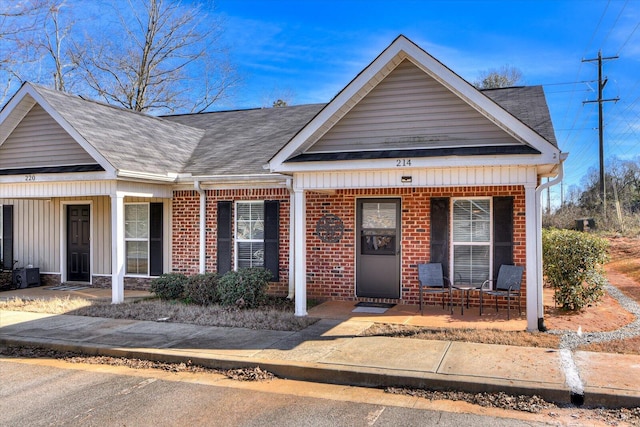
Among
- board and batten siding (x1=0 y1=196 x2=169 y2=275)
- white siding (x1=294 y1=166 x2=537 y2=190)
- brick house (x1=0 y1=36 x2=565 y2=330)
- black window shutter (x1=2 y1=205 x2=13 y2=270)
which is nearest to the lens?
white siding (x1=294 y1=166 x2=537 y2=190)

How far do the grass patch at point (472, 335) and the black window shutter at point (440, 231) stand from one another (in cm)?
217

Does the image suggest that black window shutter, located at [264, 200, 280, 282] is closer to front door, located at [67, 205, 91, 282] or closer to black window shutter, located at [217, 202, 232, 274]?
black window shutter, located at [217, 202, 232, 274]

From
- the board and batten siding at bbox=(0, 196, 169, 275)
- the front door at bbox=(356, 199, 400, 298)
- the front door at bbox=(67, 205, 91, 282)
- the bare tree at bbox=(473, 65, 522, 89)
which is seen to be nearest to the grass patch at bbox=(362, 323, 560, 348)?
the front door at bbox=(356, 199, 400, 298)

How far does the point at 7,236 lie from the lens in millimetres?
13977

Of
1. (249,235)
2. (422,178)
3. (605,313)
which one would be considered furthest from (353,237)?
(605,313)

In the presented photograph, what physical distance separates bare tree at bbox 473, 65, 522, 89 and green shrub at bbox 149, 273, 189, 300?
2656 centimetres

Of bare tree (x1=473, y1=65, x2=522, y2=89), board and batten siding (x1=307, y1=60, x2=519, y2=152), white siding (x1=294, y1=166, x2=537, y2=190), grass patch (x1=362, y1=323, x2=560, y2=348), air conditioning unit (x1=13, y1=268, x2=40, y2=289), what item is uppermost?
bare tree (x1=473, y1=65, x2=522, y2=89)

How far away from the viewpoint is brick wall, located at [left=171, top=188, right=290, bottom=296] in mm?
11242

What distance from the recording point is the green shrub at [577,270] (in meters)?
9.09

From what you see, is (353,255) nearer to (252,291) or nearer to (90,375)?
(252,291)

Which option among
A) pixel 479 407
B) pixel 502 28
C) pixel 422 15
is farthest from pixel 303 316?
pixel 502 28

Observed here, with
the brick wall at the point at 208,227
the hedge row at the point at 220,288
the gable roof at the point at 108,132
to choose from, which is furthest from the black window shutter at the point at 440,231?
the gable roof at the point at 108,132

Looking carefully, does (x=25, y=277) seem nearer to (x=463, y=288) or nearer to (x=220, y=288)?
(x=220, y=288)

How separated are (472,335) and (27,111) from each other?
10587 mm
